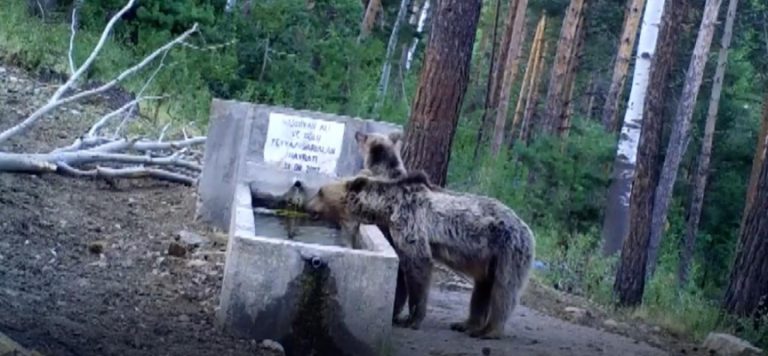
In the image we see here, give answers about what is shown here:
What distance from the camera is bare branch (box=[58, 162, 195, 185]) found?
1239cm

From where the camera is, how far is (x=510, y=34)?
41.0m

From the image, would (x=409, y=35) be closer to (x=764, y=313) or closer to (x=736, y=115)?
(x=736, y=115)

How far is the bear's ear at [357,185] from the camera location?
9.99 m

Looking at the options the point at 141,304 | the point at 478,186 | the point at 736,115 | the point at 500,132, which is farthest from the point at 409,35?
the point at 141,304

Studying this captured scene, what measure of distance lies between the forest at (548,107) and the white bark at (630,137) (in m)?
0.03

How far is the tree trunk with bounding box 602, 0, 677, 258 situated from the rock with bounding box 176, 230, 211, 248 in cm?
1126

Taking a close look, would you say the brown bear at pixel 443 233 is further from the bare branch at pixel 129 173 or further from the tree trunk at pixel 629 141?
the tree trunk at pixel 629 141

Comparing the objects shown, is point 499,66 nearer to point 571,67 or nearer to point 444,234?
point 571,67

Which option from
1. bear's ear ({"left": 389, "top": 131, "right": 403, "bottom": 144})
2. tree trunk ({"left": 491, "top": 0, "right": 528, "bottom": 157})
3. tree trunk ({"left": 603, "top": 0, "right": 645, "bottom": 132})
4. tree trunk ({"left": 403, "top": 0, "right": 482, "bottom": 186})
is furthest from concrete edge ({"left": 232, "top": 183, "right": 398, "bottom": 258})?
tree trunk ({"left": 491, "top": 0, "right": 528, "bottom": 157})

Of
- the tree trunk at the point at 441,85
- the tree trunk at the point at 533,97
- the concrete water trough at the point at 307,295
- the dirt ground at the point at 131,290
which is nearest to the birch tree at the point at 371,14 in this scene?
the tree trunk at the point at 533,97

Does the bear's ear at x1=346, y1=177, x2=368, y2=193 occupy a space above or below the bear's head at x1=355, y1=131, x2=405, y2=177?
below

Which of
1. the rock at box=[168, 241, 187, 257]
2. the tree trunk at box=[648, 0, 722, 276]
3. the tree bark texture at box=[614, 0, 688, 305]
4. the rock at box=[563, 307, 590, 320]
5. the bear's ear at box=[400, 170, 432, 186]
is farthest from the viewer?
the tree trunk at box=[648, 0, 722, 276]

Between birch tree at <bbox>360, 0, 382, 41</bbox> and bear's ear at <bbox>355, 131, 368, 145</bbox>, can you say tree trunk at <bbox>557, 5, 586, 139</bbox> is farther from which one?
bear's ear at <bbox>355, 131, 368, 145</bbox>

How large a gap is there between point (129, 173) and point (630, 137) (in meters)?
10.8
